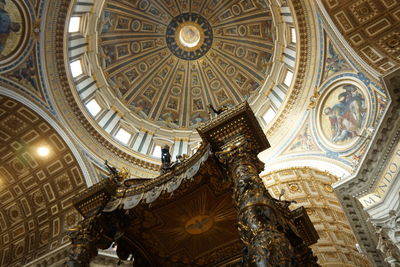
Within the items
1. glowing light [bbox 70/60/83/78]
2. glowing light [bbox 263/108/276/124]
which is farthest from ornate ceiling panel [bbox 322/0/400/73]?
glowing light [bbox 70/60/83/78]

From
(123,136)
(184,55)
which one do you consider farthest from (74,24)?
(184,55)

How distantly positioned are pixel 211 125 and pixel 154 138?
444 inches

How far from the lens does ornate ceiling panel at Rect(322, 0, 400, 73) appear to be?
10172 millimetres

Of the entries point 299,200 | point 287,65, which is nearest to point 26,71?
point 287,65

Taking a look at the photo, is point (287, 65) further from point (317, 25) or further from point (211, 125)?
point (211, 125)

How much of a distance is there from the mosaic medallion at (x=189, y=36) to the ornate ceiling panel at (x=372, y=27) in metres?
10.7

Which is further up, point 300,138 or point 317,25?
point 317,25

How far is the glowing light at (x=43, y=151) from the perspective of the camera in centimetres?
1362

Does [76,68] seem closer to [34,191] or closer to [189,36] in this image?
[34,191]

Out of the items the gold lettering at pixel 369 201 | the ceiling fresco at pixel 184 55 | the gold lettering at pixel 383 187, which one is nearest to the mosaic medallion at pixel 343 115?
→ the gold lettering at pixel 383 187

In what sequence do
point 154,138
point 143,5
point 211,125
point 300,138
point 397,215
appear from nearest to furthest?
point 211,125, point 397,215, point 300,138, point 154,138, point 143,5

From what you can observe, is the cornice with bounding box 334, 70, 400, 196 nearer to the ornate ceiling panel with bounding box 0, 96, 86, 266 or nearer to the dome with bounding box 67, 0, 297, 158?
the dome with bounding box 67, 0, 297, 158

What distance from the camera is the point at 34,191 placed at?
14.1 m

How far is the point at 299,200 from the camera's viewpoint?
49.7ft
